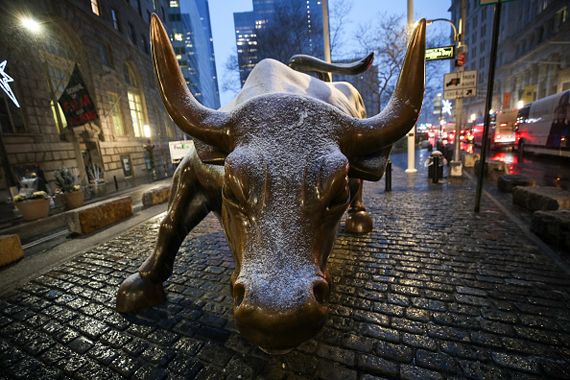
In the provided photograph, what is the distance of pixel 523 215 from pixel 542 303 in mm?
3400

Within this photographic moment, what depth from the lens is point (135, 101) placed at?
23.0m

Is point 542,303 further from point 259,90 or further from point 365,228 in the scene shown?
point 259,90

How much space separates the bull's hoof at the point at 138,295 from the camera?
279 centimetres

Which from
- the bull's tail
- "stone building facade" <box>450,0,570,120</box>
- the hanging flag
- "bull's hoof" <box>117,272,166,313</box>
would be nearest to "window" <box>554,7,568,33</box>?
"stone building facade" <box>450,0,570,120</box>

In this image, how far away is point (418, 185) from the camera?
8.84m

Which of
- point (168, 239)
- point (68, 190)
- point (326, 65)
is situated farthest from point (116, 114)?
point (168, 239)

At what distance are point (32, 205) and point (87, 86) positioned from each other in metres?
12.0

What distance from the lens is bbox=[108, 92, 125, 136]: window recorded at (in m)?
18.7

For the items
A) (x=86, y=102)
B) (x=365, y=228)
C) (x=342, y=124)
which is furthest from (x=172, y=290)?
(x=86, y=102)

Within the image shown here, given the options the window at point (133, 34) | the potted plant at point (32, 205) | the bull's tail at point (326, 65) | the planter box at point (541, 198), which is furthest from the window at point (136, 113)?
the planter box at point (541, 198)

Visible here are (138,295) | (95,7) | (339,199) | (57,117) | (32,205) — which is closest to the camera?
(339,199)

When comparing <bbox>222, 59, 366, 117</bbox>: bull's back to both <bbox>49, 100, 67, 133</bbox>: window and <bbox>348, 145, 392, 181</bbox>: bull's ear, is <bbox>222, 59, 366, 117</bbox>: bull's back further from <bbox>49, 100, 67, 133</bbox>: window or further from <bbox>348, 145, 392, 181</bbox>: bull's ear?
<bbox>49, 100, 67, 133</bbox>: window

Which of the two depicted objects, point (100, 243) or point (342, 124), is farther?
point (100, 243)

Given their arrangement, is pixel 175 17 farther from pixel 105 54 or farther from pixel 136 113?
pixel 105 54
